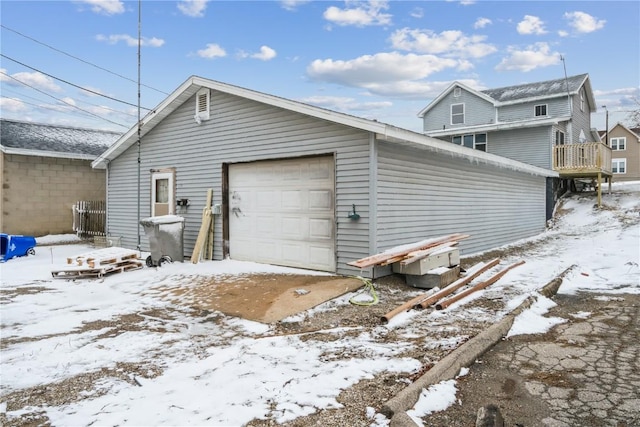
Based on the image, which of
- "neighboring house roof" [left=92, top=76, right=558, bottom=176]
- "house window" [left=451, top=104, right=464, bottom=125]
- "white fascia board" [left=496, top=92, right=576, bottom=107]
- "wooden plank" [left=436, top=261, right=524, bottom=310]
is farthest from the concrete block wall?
"white fascia board" [left=496, top=92, right=576, bottom=107]

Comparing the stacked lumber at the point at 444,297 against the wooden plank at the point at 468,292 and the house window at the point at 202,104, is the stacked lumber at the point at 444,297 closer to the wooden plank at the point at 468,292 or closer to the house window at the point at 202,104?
the wooden plank at the point at 468,292

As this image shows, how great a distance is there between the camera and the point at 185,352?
3998 millimetres

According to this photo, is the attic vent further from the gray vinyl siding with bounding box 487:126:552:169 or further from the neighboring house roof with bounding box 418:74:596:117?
the neighboring house roof with bounding box 418:74:596:117

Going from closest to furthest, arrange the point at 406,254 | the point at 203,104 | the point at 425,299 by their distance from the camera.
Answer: the point at 425,299, the point at 406,254, the point at 203,104

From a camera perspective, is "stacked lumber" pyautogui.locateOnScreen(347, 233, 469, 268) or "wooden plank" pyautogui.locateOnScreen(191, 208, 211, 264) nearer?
"stacked lumber" pyautogui.locateOnScreen(347, 233, 469, 268)

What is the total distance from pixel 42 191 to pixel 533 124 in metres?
22.4

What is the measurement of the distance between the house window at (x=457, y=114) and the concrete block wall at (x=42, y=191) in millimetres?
20472

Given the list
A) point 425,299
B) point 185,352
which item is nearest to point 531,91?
point 425,299

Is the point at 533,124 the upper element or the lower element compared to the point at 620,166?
upper

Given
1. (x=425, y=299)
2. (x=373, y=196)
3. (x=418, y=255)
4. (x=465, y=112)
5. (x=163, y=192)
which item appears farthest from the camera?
(x=465, y=112)

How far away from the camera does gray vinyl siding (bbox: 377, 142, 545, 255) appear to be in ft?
25.2

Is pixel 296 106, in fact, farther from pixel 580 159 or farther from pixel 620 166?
pixel 620 166

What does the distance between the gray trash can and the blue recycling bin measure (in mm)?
4128

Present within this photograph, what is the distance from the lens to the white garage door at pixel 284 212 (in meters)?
8.00
